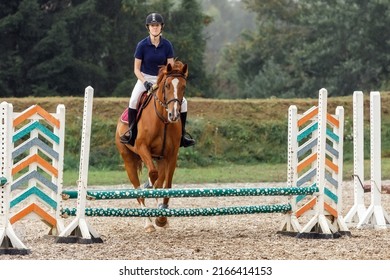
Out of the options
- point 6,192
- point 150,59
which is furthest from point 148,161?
Result: point 6,192

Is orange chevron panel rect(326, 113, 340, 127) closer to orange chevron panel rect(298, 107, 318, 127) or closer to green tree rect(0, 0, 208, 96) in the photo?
orange chevron panel rect(298, 107, 318, 127)

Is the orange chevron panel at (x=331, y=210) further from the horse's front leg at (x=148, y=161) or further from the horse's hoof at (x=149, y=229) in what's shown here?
the horse's front leg at (x=148, y=161)

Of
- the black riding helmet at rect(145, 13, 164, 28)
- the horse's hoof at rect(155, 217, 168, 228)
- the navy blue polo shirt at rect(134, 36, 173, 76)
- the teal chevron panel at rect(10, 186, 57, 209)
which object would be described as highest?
the black riding helmet at rect(145, 13, 164, 28)

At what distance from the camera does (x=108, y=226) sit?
52.0 feet

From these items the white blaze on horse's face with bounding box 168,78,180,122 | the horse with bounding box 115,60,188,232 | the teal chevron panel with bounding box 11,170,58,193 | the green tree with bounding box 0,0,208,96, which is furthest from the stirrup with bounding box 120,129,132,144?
the green tree with bounding box 0,0,208,96

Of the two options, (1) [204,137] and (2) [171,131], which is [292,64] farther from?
(2) [171,131]

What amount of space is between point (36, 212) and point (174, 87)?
8.48ft

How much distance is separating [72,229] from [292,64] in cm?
4980

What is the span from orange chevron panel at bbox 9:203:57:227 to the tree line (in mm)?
32383

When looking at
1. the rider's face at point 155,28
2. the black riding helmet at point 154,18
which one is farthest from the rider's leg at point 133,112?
the black riding helmet at point 154,18

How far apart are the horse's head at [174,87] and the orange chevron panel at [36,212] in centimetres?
219

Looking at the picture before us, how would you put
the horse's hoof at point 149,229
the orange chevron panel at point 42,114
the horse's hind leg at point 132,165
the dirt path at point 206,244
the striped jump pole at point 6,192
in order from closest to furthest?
1. the striped jump pole at point 6,192
2. the dirt path at point 206,244
3. the orange chevron panel at point 42,114
4. the horse's hoof at point 149,229
5. the horse's hind leg at point 132,165

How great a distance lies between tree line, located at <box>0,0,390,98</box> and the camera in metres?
46.0

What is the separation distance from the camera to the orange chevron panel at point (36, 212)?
41.9 feet
